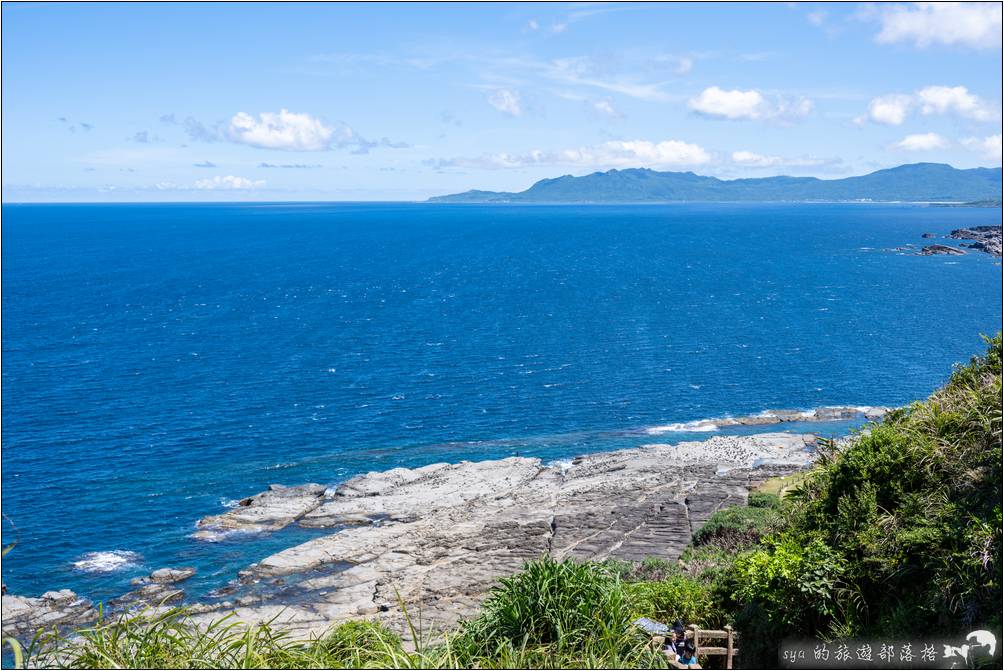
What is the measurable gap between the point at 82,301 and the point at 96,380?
4517 cm

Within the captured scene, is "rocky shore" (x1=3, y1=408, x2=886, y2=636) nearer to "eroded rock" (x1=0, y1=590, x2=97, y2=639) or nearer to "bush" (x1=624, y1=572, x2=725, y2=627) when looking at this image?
"eroded rock" (x1=0, y1=590, x2=97, y2=639)

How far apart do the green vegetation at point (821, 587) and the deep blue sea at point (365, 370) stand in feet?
49.4

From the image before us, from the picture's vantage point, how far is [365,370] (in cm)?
7431

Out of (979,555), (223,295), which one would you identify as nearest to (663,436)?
(979,555)

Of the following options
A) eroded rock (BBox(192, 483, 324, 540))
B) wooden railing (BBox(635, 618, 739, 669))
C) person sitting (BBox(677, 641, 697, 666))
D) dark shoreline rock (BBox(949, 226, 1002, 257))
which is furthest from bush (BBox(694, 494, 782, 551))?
dark shoreline rock (BBox(949, 226, 1002, 257))

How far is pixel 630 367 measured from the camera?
75688 millimetres

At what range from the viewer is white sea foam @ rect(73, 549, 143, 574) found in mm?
39250

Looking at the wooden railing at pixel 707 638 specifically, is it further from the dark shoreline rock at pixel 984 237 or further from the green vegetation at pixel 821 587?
the dark shoreline rock at pixel 984 237

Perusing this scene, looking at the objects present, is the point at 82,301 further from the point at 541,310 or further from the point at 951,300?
the point at 951,300

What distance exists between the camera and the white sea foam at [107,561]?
3925 cm

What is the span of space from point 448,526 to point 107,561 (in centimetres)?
1663

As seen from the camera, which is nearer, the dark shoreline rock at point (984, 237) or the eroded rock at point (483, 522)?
the eroded rock at point (483, 522)

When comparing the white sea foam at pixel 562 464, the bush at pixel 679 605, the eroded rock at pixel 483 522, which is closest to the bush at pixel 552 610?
the bush at pixel 679 605

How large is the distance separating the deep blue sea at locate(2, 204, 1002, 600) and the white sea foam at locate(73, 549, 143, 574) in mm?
165
